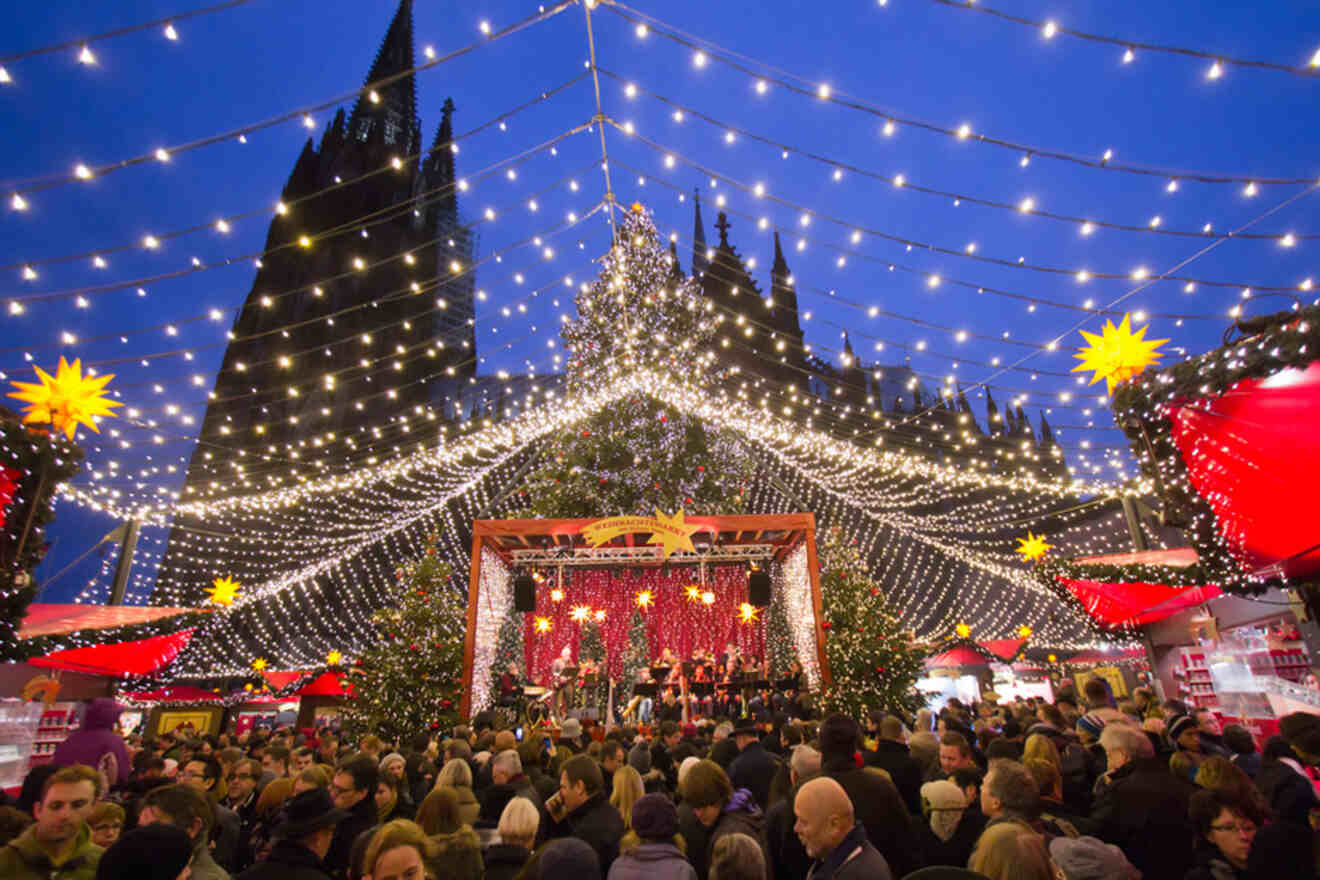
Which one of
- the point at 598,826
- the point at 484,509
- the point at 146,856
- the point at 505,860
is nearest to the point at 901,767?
the point at 598,826

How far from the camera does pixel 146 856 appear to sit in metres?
2.01

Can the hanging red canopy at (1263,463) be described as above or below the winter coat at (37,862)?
above

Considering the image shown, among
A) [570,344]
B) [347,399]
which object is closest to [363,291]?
[347,399]

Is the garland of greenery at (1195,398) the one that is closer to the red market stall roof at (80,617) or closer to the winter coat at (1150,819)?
the winter coat at (1150,819)

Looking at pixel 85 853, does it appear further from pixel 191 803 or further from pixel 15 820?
pixel 15 820

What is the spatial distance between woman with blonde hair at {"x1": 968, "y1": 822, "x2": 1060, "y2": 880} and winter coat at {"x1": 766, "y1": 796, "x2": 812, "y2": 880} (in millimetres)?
963

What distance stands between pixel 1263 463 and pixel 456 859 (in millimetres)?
7910

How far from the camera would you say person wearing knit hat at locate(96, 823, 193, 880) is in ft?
6.49

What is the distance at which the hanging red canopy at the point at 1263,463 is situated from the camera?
593cm

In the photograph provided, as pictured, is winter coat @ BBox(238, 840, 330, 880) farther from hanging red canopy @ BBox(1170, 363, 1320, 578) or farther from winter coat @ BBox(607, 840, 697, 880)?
hanging red canopy @ BBox(1170, 363, 1320, 578)

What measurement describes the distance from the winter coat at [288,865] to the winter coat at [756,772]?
2.75 meters

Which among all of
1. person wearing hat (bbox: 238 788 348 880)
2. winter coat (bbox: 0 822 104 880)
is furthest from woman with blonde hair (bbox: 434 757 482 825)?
winter coat (bbox: 0 822 104 880)

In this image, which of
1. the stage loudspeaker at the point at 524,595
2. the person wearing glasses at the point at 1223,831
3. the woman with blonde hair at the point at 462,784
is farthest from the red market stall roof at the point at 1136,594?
the woman with blonde hair at the point at 462,784

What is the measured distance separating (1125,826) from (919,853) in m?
1.14
